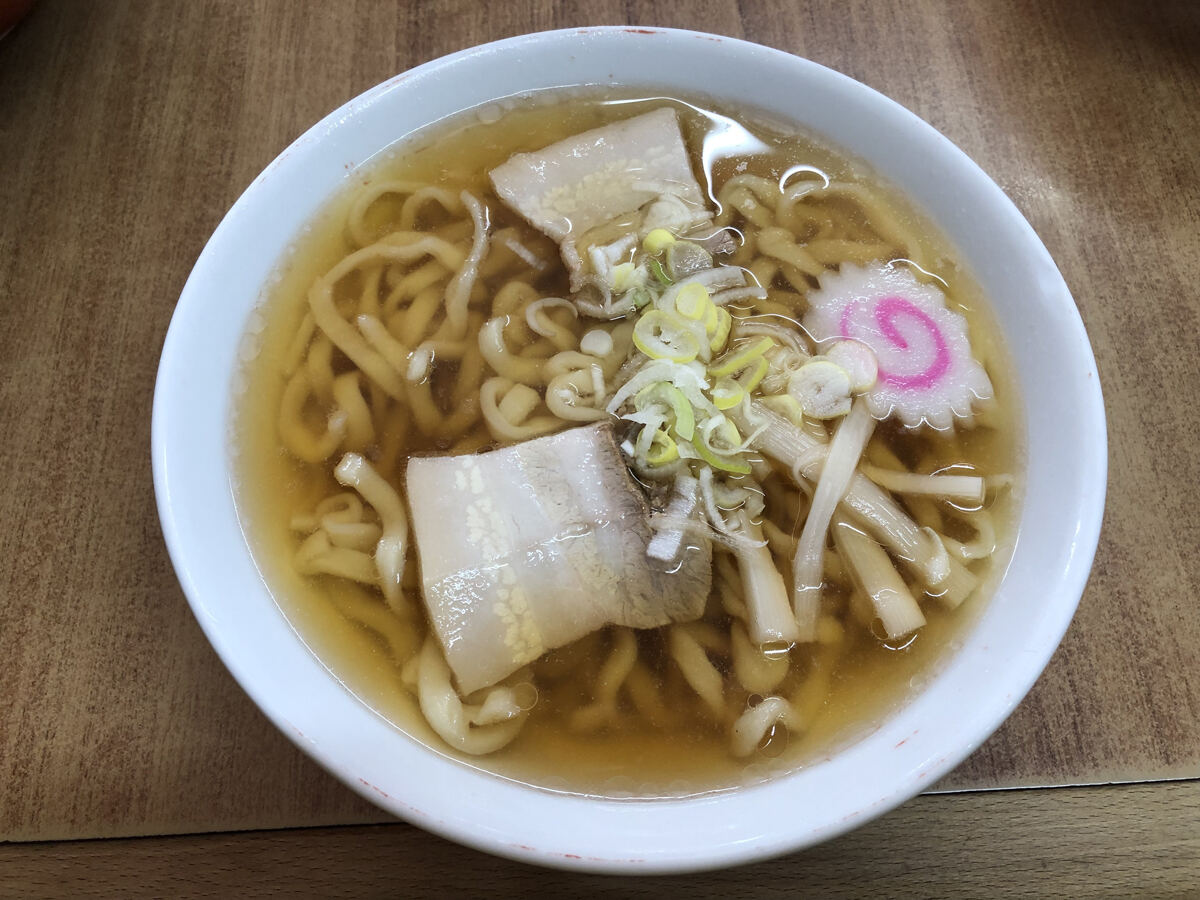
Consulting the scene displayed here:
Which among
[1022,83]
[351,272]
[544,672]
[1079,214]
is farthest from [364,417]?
[1022,83]

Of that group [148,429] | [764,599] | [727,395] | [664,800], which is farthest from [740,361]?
[148,429]

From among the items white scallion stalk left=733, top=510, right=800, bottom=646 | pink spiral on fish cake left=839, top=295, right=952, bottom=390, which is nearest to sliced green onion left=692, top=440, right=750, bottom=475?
white scallion stalk left=733, top=510, right=800, bottom=646

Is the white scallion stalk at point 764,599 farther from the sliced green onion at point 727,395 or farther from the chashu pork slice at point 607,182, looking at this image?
the chashu pork slice at point 607,182

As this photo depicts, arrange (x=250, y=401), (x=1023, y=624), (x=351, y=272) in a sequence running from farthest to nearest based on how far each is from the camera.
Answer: (x=351, y=272), (x=250, y=401), (x=1023, y=624)

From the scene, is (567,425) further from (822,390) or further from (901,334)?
(901,334)

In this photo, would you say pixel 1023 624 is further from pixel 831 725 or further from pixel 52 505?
pixel 52 505
